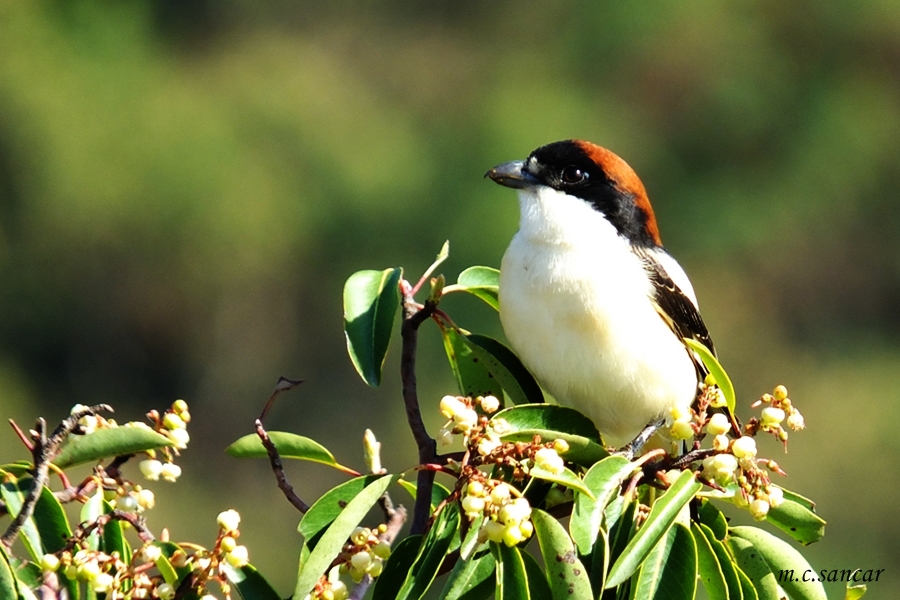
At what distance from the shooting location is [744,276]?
1619 cm

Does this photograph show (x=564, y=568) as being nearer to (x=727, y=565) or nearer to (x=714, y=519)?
Result: (x=727, y=565)

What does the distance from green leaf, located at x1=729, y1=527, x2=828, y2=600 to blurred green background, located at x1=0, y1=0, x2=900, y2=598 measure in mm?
9601

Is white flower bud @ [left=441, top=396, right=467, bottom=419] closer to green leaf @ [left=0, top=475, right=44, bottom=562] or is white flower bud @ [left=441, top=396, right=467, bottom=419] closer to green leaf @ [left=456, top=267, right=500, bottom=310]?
green leaf @ [left=0, top=475, right=44, bottom=562]

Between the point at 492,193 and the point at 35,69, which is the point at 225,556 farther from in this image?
the point at 35,69

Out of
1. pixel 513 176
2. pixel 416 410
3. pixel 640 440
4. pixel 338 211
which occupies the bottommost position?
pixel 338 211

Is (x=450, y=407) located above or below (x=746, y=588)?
above

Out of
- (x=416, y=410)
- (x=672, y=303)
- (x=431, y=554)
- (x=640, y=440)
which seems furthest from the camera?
(x=672, y=303)

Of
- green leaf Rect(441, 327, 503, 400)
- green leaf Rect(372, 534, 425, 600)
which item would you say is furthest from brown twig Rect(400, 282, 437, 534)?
green leaf Rect(441, 327, 503, 400)

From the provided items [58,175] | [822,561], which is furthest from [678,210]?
[58,175]

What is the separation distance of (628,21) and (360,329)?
16.7 meters

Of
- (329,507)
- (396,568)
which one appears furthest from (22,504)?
(396,568)

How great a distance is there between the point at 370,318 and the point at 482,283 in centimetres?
43

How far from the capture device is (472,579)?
2.02 m

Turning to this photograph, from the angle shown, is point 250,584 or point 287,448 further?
point 287,448
